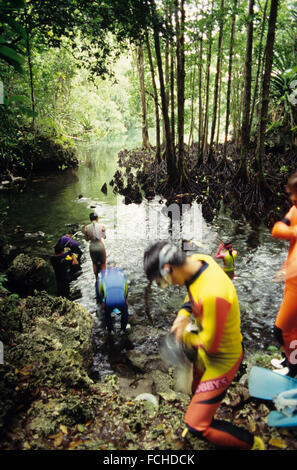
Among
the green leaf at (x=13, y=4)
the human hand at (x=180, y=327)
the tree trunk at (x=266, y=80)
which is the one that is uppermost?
the tree trunk at (x=266, y=80)

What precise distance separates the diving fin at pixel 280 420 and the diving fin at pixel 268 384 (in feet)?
0.86

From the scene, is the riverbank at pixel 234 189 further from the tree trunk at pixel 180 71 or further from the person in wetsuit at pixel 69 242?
the person in wetsuit at pixel 69 242

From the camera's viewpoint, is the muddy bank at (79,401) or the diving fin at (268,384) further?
the diving fin at (268,384)

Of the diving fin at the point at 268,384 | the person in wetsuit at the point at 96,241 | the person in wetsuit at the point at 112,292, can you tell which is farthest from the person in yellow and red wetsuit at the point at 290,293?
the person in wetsuit at the point at 96,241

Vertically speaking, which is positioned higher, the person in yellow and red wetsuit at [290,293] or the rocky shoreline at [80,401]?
the person in yellow and red wetsuit at [290,293]

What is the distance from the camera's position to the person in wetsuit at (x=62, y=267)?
19.3 ft

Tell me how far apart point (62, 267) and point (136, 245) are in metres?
3.47

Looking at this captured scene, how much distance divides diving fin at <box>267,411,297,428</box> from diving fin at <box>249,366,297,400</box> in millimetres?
263

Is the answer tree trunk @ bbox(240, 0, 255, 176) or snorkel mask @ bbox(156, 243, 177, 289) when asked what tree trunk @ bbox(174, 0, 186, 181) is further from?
snorkel mask @ bbox(156, 243, 177, 289)

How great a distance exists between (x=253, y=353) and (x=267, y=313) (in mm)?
1257

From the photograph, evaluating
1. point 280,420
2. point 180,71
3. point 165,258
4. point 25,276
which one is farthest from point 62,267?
point 180,71

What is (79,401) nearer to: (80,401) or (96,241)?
(80,401)

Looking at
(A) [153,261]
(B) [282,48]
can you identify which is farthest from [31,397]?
(B) [282,48]

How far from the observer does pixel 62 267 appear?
231 inches
